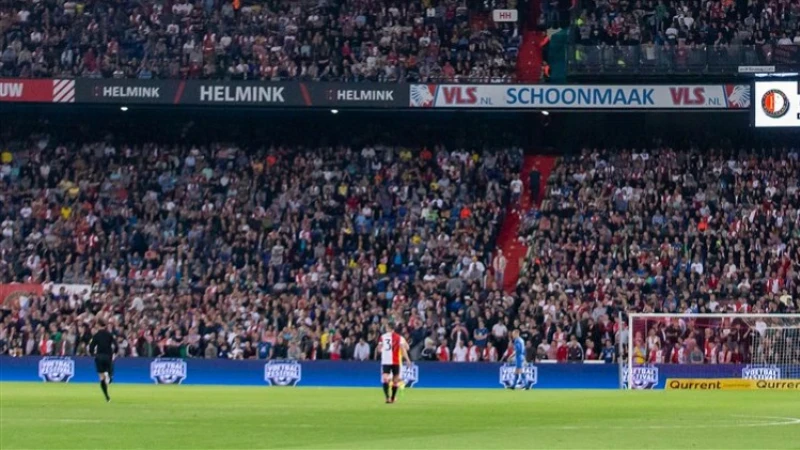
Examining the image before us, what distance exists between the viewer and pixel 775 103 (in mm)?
37750

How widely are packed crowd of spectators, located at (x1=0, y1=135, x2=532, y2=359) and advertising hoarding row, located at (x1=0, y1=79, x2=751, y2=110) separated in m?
2.67

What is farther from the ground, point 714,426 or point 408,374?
point 408,374

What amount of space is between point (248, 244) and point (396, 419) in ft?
81.5

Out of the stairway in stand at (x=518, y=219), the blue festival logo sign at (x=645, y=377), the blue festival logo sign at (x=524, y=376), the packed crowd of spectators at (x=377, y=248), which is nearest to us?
the blue festival logo sign at (x=645, y=377)

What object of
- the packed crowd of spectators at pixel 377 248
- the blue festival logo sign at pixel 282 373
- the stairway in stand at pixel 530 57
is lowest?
the blue festival logo sign at pixel 282 373

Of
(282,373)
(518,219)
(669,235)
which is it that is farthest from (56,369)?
(669,235)

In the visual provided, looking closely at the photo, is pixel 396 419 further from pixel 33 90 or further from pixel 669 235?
pixel 33 90

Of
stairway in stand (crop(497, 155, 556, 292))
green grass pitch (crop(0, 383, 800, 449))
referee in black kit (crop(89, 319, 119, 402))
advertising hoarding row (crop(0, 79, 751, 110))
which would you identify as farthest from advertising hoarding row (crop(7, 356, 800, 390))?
advertising hoarding row (crop(0, 79, 751, 110))

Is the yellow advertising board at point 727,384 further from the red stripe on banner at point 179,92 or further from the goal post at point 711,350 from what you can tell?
the red stripe on banner at point 179,92

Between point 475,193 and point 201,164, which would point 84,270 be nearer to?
point 201,164

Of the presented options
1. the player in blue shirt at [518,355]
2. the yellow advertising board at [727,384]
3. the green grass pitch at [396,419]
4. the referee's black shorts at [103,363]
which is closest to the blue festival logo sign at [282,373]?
the green grass pitch at [396,419]

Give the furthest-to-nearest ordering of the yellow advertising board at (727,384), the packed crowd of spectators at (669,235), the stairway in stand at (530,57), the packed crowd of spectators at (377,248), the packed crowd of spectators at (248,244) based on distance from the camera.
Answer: the stairway in stand at (530,57)
the packed crowd of spectators at (248,244)
the packed crowd of spectators at (669,235)
the packed crowd of spectators at (377,248)
the yellow advertising board at (727,384)

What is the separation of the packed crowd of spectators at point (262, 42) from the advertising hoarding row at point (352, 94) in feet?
1.73

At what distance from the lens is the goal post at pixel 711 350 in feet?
143
